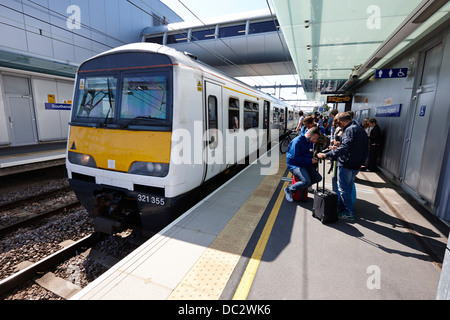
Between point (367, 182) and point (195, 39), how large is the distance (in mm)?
14890

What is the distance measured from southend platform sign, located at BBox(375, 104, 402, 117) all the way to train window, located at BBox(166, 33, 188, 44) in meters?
14.0

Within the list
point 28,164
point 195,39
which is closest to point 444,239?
point 28,164

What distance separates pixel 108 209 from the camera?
155 inches

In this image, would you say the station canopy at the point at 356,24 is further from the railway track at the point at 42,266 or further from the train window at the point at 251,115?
the railway track at the point at 42,266

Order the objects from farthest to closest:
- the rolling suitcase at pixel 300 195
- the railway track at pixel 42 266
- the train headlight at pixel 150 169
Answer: the rolling suitcase at pixel 300 195
the train headlight at pixel 150 169
the railway track at pixel 42 266

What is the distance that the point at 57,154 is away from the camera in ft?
28.9

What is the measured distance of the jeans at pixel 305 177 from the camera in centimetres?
467

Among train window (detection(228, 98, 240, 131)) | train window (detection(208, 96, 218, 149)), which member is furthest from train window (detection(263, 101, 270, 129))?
train window (detection(208, 96, 218, 149))

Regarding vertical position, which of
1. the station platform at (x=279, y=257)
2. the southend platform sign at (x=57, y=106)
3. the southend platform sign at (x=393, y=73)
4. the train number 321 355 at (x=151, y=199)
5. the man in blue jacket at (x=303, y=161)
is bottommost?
the station platform at (x=279, y=257)

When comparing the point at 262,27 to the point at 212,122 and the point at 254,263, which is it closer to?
the point at 212,122

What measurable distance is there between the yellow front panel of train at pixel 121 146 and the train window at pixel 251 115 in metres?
3.89

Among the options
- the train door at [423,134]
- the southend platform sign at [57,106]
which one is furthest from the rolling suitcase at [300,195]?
the southend platform sign at [57,106]

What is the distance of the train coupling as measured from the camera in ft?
12.2
